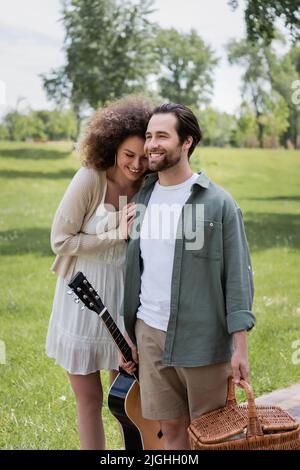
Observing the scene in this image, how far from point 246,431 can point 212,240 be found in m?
0.87

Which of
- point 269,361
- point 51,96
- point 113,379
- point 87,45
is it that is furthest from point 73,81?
point 113,379

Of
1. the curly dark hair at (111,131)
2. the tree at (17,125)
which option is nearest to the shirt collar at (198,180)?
the curly dark hair at (111,131)

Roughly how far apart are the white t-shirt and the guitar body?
49cm

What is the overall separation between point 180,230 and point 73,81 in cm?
2718

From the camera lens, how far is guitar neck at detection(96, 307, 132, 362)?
362 centimetres

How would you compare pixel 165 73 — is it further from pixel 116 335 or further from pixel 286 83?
pixel 116 335

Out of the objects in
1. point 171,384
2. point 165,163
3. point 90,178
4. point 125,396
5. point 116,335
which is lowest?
point 125,396

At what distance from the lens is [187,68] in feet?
144

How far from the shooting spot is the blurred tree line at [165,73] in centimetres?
2819

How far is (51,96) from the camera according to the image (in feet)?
108

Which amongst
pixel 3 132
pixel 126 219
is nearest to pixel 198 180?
pixel 126 219

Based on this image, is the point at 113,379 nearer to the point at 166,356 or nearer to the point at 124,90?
the point at 166,356

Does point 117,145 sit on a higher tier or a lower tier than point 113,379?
higher

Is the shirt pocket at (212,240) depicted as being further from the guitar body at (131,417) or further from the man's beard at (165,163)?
the guitar body at (131,417)
